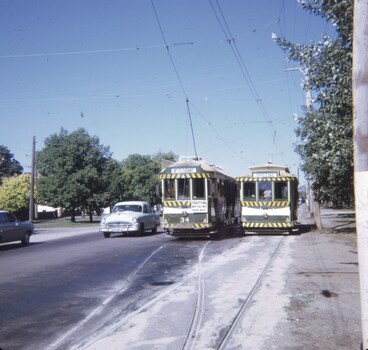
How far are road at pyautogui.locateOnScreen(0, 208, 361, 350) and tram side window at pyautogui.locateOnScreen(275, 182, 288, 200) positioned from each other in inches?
250

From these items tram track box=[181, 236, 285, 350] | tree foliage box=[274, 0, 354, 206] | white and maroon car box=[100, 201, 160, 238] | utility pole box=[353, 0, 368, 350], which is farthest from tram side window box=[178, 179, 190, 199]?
utility pole box=[353, 0, 368, 350]

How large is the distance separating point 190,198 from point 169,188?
1.14m

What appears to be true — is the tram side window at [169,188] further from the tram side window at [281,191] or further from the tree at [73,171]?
the tree at [73,171]

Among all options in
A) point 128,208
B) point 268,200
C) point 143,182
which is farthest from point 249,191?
point 143,182

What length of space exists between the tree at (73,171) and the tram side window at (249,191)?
23.5 meters

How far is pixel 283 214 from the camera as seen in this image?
64.4ft

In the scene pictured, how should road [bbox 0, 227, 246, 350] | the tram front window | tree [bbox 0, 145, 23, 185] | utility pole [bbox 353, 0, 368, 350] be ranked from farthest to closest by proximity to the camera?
tree [bbox 0, 145, 23, 185] < the tram front window < road [bbox 0, 227, 246, 350] < utility pole [bbox 353, 0, 368, 350]

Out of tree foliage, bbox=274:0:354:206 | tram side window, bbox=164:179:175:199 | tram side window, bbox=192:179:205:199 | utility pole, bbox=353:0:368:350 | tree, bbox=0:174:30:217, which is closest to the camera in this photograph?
utility pole, bbox=353:0:368:350

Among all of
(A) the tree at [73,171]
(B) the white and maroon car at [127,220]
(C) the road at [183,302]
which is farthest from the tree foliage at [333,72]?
(A) the tree at [73,171]

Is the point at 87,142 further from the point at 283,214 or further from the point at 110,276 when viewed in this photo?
the point at 110,276

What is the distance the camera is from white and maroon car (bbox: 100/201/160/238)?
829 inches

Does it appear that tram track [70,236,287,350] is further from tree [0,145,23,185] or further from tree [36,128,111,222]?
tree [0,145,23,185]

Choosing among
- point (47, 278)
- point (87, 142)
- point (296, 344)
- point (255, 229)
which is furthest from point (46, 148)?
point (296, 344)

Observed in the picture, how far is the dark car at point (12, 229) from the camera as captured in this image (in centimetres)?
1772
